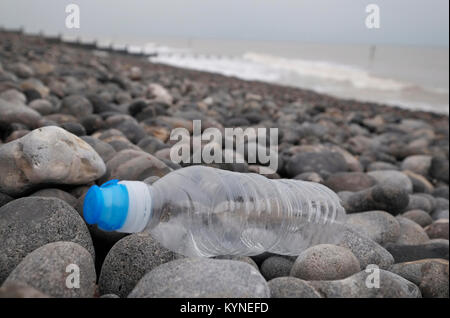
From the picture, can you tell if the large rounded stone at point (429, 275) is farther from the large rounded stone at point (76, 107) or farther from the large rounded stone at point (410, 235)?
the large rounded stone at point (76, 107)

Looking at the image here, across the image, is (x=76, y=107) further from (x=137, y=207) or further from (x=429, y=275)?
(x=429, y=275)

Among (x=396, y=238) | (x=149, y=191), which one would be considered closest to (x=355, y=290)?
(x=149, y=191)

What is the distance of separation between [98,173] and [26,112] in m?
1.39

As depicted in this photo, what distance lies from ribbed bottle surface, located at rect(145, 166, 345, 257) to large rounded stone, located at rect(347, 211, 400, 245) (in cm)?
25

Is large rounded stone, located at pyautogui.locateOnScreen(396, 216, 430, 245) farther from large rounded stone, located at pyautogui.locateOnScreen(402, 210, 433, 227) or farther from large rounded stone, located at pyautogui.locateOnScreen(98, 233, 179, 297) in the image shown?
large rounded stone, located at pyautogui.locateOnScreen(98, 233, 179, 297)

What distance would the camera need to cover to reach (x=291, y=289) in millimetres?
1539

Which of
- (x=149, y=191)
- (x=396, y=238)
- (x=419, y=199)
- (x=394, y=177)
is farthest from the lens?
(x=394, y=177)

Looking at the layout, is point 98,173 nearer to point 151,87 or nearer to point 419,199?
point 419,199

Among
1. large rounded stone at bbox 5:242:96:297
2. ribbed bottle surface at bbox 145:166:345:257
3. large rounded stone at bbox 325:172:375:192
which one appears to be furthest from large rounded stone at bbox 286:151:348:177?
large rounded stone at bbox 5:242:96:297

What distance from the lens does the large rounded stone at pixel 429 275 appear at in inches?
77.1

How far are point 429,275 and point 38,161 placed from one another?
1986 mm

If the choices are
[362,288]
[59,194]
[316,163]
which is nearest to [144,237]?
[59,194]

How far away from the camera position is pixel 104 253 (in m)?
2.13

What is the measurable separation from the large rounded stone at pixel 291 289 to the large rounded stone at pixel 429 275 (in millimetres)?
742
